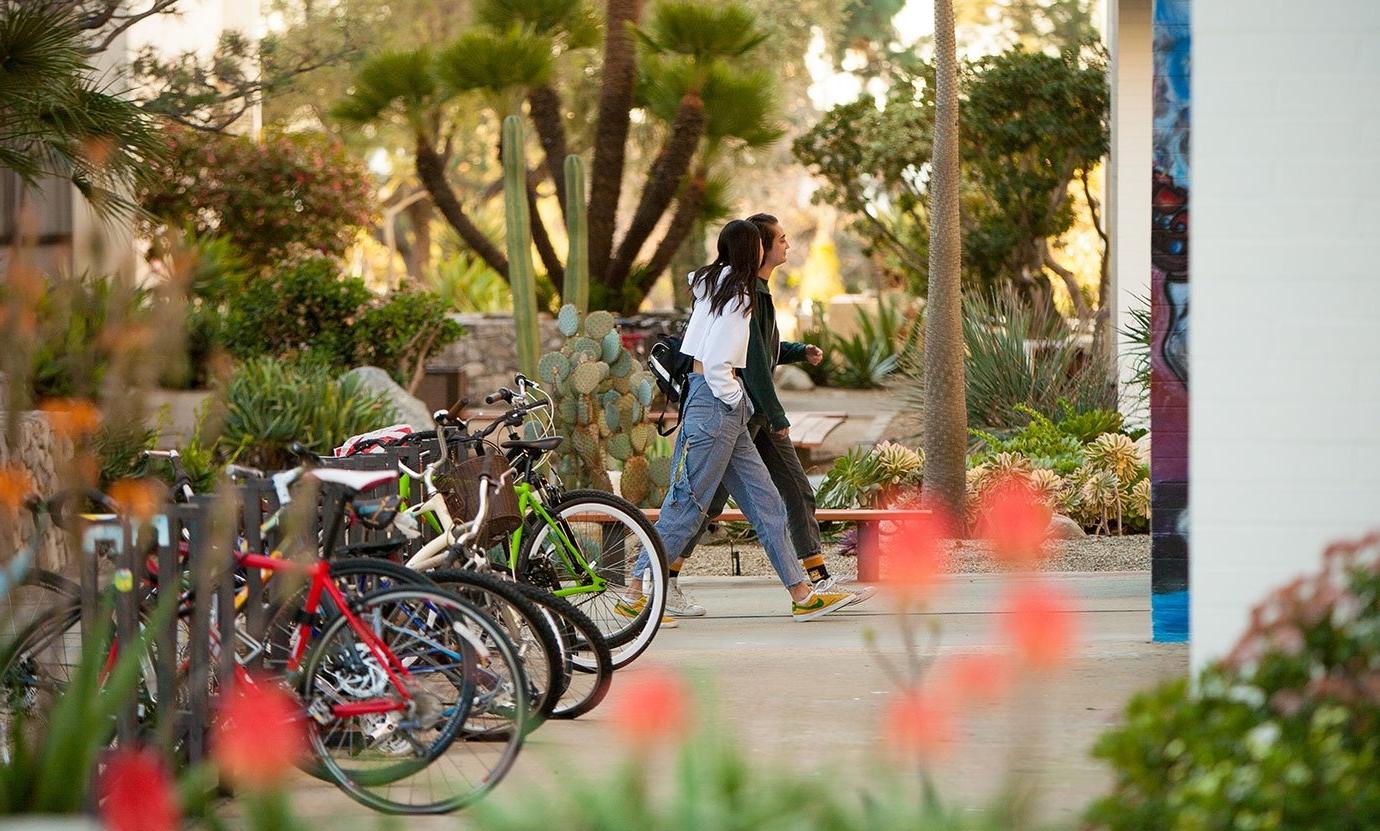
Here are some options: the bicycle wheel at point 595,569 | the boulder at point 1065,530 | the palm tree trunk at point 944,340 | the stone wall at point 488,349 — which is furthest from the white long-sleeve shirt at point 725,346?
the stone wall at point 488,349

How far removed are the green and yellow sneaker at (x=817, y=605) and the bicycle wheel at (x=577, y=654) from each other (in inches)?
66.0

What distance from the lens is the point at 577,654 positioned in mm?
6023

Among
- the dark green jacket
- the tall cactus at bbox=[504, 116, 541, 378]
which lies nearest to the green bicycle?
the dark green jacket

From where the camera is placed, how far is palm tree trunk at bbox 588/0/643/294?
20.0 m

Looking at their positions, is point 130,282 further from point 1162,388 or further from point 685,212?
point 685,212

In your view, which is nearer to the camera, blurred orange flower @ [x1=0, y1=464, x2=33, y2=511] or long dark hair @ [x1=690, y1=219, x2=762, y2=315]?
blurred orange flower @ [x1=0, y1=464, x2=33, y2=511]

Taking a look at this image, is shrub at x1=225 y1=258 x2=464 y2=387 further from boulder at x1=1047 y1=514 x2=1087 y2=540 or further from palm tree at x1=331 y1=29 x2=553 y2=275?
boulder at x1=1047 y1=514 x2=1087 y2=540

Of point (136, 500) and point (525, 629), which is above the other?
point (136, 500)

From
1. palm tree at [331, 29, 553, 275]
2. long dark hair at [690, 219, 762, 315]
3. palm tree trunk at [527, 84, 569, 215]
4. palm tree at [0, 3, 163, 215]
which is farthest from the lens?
palm tree trunk at [527, 84, 569, 215]

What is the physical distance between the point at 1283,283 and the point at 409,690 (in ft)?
7.77

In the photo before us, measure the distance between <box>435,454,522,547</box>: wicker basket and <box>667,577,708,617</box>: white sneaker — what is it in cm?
161

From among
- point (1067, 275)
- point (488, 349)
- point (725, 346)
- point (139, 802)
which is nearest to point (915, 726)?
point (139, 802)

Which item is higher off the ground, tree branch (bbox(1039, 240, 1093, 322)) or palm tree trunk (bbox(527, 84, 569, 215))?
palm tree trunk (bbox(527, 84, 569, 215))

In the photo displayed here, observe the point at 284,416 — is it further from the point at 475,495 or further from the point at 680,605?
the point at 475,495
